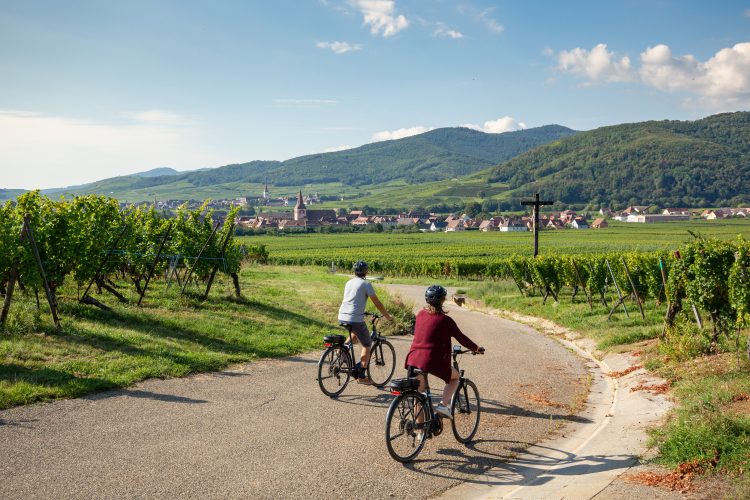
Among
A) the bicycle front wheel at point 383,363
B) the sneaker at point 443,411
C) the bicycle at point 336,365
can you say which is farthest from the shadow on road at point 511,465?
the bicycle front wheel at point 383,363

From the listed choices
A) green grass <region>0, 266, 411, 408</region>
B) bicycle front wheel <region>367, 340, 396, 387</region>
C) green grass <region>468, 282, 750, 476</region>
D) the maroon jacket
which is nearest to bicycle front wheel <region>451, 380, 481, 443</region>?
the maroon jacket

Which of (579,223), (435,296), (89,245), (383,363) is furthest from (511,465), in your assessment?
(579,223)

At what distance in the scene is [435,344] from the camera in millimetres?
7477

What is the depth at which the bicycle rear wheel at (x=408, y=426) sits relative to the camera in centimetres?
723

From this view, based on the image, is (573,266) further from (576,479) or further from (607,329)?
(576,479)

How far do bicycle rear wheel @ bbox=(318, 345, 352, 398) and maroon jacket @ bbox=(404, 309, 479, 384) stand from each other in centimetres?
293

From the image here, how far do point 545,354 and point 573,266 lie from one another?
1084cm

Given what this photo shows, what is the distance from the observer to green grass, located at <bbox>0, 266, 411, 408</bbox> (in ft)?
33.4

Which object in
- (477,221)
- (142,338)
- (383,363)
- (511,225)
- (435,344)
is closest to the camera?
(435,344)

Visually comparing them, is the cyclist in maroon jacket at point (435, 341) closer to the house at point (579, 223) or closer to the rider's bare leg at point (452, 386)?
the rider's bare leg at point (452, 386)

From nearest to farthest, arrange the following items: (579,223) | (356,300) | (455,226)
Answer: (356,300), (579,223), (455,226)

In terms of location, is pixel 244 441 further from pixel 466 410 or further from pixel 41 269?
pixel 41 269

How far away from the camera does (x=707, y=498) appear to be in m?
6.01

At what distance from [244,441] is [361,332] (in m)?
3.04
